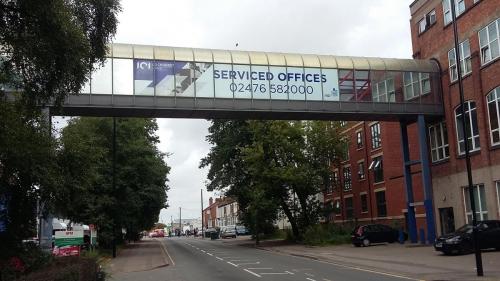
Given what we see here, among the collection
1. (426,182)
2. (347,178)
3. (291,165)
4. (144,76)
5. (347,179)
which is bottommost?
(426,182)

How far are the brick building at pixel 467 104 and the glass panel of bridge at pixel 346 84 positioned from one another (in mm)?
6003

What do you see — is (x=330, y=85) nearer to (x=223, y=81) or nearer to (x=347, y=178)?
(x=223, y=81)

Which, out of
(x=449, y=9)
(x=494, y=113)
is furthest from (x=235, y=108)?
(x=449, y=9)

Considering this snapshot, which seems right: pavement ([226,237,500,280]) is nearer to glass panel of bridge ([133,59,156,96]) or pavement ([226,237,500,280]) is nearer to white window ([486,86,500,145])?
white window ([486,86,500,145])

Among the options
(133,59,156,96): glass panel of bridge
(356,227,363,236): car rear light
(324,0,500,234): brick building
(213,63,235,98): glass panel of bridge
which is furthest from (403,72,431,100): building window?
(133,59,156,96): glass panel of bridge

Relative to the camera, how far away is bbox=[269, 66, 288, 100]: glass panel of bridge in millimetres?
30938

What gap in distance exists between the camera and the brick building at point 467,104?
29.5 m

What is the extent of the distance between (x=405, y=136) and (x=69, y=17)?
30.1 meters

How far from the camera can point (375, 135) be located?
50.2 m

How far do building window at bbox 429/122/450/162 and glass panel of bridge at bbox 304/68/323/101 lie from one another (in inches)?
337

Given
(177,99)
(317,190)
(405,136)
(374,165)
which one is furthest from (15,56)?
(374,165)

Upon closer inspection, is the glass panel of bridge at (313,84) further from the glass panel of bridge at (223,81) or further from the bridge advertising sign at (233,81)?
the glass panel of bridge at (223,81)

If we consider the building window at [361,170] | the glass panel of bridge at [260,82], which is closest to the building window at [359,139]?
the building window at [361,170]

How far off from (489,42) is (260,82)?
39.8ft
